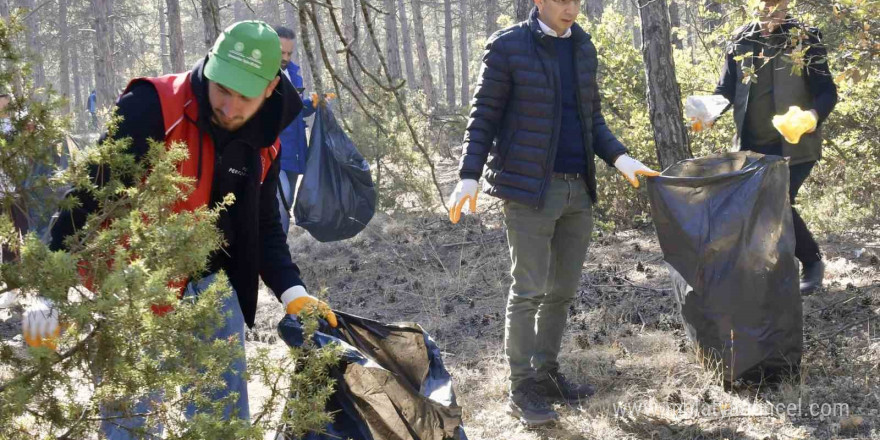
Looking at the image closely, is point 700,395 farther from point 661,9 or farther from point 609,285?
Result: point 661,9

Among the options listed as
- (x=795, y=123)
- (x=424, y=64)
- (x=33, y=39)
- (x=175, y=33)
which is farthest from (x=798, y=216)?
(x=33, y=39)

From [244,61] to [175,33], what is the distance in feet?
30.2

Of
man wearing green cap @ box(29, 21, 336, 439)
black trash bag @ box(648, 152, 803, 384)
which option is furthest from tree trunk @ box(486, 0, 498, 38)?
man wearing green cap @ box(29, 21, 336, 439)

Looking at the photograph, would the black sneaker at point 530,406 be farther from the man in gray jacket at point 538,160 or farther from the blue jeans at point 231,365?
the blue jeans at point 231,365

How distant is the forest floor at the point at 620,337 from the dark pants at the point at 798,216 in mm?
242

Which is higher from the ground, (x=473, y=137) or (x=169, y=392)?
(x=473, y=137)

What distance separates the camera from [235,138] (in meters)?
2.20

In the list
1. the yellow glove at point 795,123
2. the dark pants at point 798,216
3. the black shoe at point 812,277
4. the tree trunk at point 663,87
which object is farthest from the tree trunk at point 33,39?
the black shoe at point 812,277

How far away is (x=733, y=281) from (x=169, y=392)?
2.40 meters

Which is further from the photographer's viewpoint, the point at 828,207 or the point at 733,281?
the point at 828,207

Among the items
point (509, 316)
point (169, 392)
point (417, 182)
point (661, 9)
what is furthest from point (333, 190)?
point (169, 392)

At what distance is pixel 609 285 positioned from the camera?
5.22 metres

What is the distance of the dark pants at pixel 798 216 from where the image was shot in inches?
169

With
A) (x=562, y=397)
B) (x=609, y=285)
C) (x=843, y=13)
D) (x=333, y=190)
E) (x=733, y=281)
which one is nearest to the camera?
(x=843, y=13)
